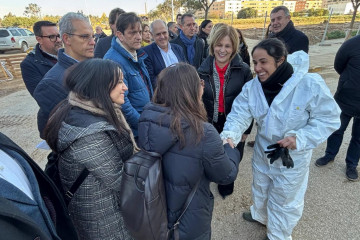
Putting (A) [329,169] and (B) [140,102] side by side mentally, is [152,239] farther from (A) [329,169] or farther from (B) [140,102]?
(A) [329,169]

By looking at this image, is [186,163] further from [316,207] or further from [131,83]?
[316,207]

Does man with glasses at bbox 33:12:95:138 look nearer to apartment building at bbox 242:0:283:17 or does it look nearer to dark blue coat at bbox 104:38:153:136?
dark blue coat at bbox 104:38:153:136

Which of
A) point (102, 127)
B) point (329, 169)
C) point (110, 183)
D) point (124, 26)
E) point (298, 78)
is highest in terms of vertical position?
point (124, 26)

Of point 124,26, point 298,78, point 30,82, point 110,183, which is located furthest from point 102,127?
point 30,82

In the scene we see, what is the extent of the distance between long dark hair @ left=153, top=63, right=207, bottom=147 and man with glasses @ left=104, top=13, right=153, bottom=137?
37.1 inches

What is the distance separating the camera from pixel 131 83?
2.29 meters

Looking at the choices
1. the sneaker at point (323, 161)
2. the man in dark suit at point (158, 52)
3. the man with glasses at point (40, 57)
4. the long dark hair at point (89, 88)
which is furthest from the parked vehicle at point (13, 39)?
the sneaker at point (323, 161)

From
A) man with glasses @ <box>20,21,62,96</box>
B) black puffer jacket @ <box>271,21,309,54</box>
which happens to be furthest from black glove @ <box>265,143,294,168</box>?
man with glasses @ <box>20,21,62,96</box>

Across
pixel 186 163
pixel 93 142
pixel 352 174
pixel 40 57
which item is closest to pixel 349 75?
pixel 352 174

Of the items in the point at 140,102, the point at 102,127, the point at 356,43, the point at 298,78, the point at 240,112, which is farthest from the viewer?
the point at 356,43

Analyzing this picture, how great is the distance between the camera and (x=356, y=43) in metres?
2.56

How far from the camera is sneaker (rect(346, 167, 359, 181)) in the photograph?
2.87 meters

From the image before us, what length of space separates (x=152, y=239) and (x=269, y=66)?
58.9 inches

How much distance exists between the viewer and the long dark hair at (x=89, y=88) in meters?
1.28
